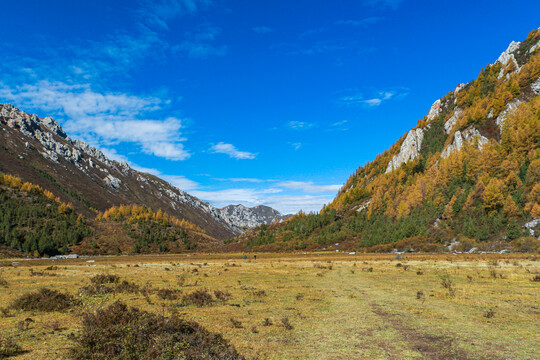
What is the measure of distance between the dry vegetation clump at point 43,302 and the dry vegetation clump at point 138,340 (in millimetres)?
10731

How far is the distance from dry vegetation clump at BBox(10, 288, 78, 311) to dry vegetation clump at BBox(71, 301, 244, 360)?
1073 centimetres

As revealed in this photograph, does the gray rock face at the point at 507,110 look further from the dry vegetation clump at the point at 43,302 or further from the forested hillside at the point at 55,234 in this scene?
the forested hillside at the point at 55,234

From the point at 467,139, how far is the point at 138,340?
653 feet

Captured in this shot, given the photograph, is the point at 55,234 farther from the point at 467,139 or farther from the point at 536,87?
the point at 536,87

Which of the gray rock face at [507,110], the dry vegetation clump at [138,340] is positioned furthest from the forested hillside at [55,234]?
the gray rock face at [507,110]

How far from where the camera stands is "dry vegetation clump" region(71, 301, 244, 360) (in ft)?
27.0

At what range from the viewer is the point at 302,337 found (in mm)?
12609

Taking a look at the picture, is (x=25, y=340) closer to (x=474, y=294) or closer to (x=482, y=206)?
(x=474, y=294)

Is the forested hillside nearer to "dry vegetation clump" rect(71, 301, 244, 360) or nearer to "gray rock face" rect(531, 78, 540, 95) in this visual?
"dry vegetation clump" rect(71, 301, 244, 360)

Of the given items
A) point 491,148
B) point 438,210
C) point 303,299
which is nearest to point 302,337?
point 303,299

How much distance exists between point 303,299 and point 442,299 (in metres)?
9.82

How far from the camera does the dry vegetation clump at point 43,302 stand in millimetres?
17828

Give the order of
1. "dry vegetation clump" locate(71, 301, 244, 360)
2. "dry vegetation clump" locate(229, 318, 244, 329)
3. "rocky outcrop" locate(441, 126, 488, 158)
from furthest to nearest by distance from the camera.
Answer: "rocky outcrop" locate(441, 126, 488, 158) → "dry vegetation clump" locate(229, 318, 244, 329) → "dry vegetation clump" locate(71, 301, 244, 360)

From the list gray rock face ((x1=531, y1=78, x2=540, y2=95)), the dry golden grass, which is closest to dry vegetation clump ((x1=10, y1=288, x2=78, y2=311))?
the dry golden grass
